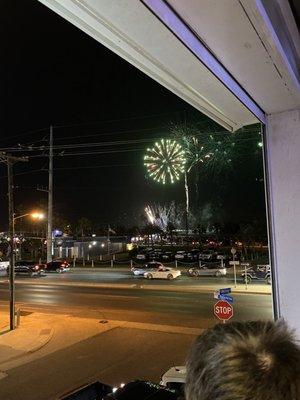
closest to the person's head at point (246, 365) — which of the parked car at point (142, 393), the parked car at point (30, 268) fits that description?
the parked car at point (142, 393)

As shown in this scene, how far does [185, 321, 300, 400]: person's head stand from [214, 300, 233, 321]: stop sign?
8.84m

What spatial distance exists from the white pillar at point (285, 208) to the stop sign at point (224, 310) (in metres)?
6.32

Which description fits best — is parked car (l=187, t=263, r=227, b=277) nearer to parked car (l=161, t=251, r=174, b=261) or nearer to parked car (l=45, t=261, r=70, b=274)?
parked car (l=45, t=261, r=70, b=274)

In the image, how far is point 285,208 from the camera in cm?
365

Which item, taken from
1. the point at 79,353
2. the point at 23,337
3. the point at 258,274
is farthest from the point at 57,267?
the point at 79,353

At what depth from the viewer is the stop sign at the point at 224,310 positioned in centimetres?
969

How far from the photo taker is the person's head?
1.09 m

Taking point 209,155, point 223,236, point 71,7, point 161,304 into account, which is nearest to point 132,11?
point 71,7

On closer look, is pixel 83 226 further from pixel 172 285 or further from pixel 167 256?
pixel 172 285

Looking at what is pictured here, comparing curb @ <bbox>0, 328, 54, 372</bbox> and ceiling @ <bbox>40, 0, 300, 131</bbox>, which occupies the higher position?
ceiling @ <bbox>40, 0, 300, 131</bbox>

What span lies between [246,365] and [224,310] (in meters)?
9.02

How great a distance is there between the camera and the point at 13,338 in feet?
48.7

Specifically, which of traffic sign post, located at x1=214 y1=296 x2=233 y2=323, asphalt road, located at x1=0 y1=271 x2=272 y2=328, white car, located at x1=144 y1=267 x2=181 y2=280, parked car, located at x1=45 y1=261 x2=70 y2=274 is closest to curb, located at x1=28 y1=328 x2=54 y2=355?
asphalt road, located at x1=0 y1=271 x2=272 y2=328

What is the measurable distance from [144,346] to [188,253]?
40.2m
